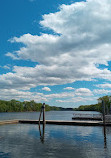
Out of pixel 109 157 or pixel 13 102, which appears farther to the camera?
pixel 13 102

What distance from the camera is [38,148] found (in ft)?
56.0

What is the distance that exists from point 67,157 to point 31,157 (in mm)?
2819

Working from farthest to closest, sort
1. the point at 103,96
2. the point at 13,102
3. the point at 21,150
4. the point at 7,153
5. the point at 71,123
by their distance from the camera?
the point at 13,102
the point at 103,96
the point at 71,123
the point at 21,150
the point at 7,153

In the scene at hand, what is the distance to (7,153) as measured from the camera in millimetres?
15102

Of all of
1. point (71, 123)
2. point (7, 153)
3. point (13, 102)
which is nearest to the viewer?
point (7, 153)

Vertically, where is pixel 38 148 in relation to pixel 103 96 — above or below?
below

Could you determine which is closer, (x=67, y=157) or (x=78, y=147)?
(x=67, y=157)

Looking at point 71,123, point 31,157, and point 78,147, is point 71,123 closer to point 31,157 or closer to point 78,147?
point 78,147

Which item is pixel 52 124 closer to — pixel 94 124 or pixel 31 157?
pixel 94 124

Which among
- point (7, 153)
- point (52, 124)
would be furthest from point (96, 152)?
point (52, 124)

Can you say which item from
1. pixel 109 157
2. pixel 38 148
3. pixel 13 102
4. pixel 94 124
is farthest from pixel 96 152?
pixel 13 102

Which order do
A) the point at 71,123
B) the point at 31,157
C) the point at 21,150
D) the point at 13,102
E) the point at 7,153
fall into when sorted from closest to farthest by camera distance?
the point at 31,157 → the point at 7,153 → the point at 21,150 → the point at 71,123 → the point at 13,102

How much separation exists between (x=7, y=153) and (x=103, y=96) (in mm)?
125563

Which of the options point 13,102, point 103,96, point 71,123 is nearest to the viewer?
point 71,123
